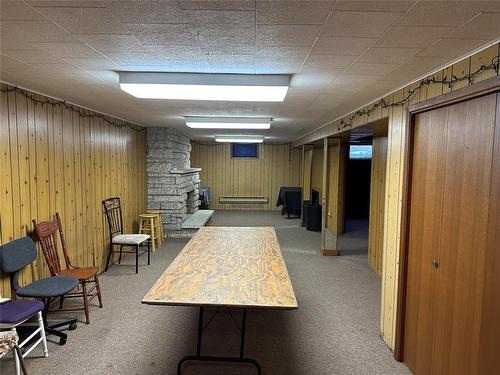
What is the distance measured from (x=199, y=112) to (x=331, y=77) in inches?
85.9

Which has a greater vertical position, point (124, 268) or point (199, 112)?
point (199, 112)

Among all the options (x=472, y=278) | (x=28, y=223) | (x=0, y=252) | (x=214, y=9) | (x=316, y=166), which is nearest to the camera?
(x=214, y=9)

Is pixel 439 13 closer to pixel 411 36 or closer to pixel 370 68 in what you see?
pixel 411 36

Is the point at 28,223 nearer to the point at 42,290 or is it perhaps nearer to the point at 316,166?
the point at 42,290

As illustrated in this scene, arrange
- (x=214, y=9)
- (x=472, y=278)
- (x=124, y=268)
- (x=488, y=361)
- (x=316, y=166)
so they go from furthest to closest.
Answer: (x=316, y=166) < (x=124, y=268) < (x=472, y=278) < (x=488, y=361) < (x=214, y=9)

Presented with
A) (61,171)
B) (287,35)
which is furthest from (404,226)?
(61,171)

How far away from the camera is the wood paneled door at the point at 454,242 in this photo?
1.77 m

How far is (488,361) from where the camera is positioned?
1745 mm

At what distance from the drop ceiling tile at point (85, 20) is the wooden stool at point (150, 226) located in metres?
4.59

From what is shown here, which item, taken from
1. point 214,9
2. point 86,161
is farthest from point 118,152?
point 214,9

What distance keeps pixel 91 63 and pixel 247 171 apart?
8.86 metres

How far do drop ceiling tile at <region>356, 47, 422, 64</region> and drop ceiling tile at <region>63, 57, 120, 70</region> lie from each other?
159 centimetres

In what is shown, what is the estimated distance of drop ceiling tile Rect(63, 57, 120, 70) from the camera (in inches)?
82.5

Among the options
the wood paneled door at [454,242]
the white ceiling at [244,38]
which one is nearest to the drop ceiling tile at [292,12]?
the white ceiling at [244,38]
